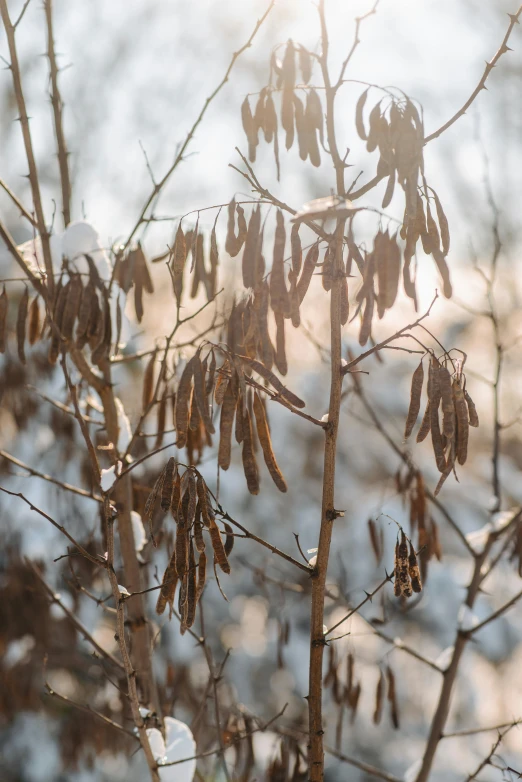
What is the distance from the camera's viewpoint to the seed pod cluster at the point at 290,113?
1163 mm

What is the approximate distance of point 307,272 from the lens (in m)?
1.04

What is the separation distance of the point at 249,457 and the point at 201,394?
12 centimetres

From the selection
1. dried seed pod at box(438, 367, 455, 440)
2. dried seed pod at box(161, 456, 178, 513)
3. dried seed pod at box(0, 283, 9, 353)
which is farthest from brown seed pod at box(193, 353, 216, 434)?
dried seed pod at box(0, 283, 9, 353)

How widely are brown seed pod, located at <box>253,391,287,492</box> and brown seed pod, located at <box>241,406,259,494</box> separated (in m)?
0.02

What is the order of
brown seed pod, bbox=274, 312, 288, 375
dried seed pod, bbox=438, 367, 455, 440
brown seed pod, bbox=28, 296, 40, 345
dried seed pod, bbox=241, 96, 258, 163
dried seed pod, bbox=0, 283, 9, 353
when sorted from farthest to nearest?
brown seed pod, bbox=28, 296, 40, 345 → dried seed pod, bbox=0, 283, 9, 353 → dried seed pod, bbox=241, 96, 258, 163 → brown seed pod, bbox=274, 312, 288, 375 → dried seed pod, bbox=438, 367, 455, 440

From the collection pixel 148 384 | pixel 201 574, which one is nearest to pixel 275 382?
pixel 201 574

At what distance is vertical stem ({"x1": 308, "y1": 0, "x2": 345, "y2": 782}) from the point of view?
43.1 inches

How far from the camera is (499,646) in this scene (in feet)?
15.7

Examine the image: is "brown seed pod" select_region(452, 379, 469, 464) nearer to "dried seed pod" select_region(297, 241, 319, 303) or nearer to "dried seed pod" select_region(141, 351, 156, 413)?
"dried seed pod" select_region(297, 241, 319, 303)

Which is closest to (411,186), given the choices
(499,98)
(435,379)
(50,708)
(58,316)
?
(435,379)

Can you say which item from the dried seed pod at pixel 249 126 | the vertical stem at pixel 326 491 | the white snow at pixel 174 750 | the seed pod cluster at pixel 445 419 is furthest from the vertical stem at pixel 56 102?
the white snow at pixel 174 750

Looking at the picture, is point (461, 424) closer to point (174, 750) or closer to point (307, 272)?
point (307, 272)

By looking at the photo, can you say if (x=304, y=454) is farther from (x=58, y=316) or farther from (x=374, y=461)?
(x=58, y=316)

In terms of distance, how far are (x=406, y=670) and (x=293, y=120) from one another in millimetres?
4486
